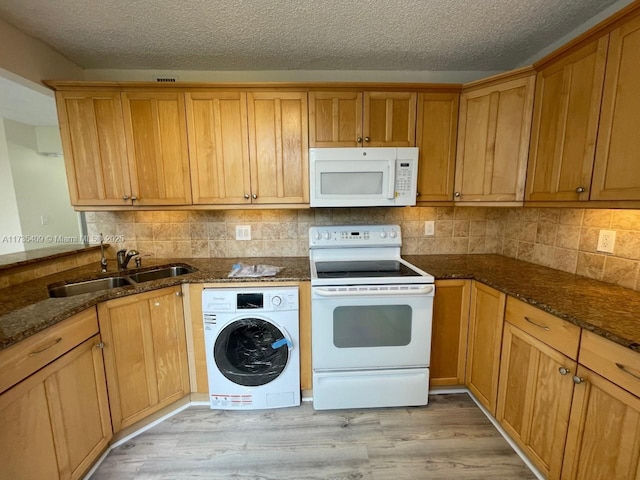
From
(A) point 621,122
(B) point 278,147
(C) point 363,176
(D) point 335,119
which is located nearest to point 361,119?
(D) point 335,119

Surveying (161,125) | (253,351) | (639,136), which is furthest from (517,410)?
(161,125)

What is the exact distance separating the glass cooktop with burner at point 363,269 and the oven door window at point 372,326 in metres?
0.23

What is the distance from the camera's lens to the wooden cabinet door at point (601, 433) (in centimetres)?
93

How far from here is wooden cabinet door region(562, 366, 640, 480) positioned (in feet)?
3.07

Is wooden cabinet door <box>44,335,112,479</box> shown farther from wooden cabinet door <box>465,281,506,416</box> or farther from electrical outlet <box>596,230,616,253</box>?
electrical outlet <box>596,230,616,253</box>

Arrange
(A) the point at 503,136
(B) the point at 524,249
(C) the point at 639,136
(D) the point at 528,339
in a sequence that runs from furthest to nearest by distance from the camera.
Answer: (B) the point at 524,249 < (A) the point at 503,136 < (D) the point at 528,339 < (C) the point at 639,136

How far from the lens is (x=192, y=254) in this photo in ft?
7.79

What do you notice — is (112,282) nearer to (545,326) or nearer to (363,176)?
(363,176)

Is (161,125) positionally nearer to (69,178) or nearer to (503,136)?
(69,178)

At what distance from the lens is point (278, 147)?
78.0 inches

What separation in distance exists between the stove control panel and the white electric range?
0.41 m

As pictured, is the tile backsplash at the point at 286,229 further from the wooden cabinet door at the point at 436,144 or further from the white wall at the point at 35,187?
the white wall at the point at 35,187

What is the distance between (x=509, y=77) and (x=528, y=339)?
169cm

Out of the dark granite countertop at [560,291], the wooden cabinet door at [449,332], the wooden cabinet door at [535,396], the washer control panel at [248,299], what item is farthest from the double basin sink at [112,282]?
the wooden cabinet door at [535,396]
